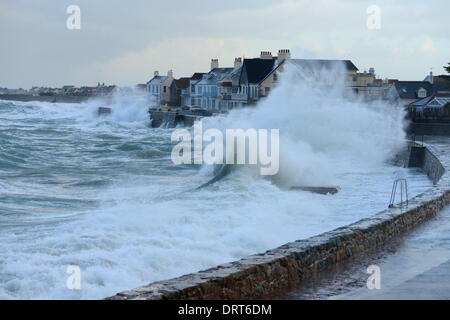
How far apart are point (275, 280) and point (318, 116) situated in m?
25.9

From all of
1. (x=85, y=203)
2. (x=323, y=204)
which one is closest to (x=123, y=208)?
(x=85, y=203)

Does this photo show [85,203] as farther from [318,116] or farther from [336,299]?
[318,116]

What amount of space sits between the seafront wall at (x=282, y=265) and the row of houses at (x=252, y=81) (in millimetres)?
37194

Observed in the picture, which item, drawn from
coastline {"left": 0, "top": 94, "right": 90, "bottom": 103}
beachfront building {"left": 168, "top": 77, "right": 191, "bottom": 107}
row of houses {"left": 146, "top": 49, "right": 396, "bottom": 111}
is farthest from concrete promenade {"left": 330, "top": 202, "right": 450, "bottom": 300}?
coastline {"left": 0, "top": 94, "right": 90, "bottom": 103}

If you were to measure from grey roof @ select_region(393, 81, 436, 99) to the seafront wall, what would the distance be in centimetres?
4575

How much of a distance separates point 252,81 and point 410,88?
12.9 meters

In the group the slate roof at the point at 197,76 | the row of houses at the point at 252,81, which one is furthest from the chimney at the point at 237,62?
the slate roof at the point at 197,76

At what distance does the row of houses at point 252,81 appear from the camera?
173ft

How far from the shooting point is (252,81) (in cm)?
5416

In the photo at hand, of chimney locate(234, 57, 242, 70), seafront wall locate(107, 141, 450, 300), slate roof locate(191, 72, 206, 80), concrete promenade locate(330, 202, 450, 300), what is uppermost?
chimney locate(234, 57, 242, 70)

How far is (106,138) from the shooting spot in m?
43.8

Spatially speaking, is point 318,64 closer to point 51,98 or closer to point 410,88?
point 410,88

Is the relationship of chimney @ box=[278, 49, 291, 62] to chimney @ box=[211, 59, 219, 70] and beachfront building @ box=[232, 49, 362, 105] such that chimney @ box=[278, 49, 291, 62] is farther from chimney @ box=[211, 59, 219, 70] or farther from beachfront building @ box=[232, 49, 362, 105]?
chimney @ box=[211, 59, 219, 70]

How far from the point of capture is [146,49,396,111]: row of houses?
52.6 m
